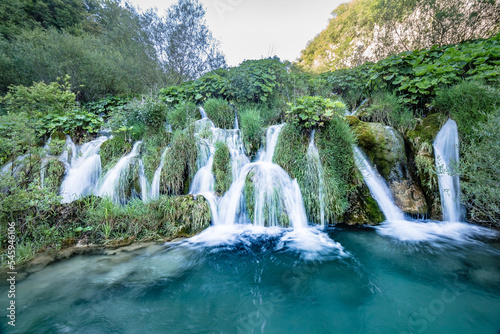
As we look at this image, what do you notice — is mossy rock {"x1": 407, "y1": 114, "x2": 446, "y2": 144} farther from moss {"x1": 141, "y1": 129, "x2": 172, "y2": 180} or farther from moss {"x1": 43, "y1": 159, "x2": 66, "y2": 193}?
moss {"x1": 43, "y1": 159, "x2": 66, "y2": 193}

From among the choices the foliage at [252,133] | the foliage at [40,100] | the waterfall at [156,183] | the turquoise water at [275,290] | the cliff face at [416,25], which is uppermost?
the cliff face at [416,25]

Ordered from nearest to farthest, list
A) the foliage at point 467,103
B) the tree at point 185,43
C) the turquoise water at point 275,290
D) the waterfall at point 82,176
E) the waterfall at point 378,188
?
the turquoise water at point 275,290 → the foliage at point 467,103 → the waterfall at point 378,188 → the waterfall at point 82,176 → the tree at point 185,43

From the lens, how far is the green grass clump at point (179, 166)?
481 centimetres

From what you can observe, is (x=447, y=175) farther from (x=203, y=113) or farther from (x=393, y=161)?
(x=203, y=113)

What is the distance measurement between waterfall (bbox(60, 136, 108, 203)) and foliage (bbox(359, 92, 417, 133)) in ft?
27.2

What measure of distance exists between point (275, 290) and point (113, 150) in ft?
19.4

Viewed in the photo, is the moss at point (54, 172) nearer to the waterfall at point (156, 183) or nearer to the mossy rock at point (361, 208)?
the waterfall at point (156, 183)

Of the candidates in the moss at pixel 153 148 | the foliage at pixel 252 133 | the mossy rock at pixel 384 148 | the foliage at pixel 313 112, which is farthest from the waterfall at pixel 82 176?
the mossy rock at pixel 384 148

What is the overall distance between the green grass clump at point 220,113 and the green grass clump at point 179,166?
165cm

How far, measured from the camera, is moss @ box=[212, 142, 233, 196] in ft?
15.6

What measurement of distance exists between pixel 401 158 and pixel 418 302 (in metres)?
3.58

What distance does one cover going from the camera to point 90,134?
6.75 metres

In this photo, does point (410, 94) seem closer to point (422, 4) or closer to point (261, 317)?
point (261, 317)

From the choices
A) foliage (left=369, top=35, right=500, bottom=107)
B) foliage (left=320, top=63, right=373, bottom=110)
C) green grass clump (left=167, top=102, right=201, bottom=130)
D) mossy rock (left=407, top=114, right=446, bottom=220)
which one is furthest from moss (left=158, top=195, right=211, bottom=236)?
foliage (left=320, top=63, right=373, bottom=110)
